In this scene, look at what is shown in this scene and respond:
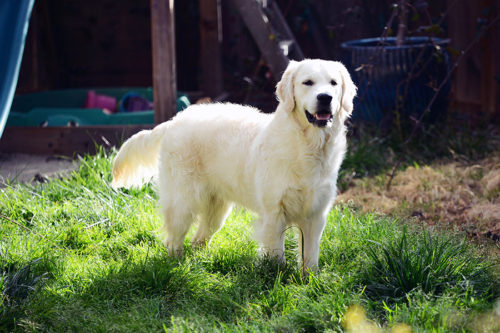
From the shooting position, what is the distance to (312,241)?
3.28 meters

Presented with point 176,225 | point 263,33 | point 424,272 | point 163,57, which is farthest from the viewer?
point 263,33

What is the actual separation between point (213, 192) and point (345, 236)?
881 millimetres

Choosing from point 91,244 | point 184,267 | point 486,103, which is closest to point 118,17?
point 486,103

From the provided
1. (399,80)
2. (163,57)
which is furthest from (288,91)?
(399,80)

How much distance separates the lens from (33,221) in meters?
3.89

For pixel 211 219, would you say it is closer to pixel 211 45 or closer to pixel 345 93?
pixel 345 93

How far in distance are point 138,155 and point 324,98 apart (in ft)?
4.69

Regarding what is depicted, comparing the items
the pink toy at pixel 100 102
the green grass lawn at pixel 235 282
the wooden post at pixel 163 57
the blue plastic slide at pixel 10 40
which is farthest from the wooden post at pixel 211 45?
the green grass lawn at pixel 235 282

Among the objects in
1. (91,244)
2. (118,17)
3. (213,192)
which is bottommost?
(91,244)

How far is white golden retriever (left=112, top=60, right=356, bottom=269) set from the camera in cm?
315

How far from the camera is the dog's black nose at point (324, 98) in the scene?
3.01 m

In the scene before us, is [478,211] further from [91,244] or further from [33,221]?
[33,221]

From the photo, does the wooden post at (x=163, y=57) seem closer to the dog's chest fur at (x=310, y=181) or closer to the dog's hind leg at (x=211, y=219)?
the dog's hind leg at (x=211, y=219)

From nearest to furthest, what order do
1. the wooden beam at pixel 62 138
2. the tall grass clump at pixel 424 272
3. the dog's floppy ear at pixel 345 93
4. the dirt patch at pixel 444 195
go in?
the tall grass clump at pixel 424 272 < the dog's floppy ear at pixel 345 93 < the dirt patch at pixel 444 195 < the wooden beam at pixel 62 138
